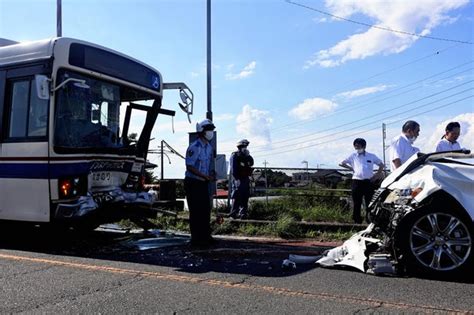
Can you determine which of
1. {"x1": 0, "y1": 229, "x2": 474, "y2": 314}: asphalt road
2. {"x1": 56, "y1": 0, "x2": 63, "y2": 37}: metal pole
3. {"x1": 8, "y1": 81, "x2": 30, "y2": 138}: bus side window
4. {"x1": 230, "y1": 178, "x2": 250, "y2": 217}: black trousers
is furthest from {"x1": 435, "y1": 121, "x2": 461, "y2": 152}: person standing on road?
{"x1": 56, "y1": 0, "x2": 63, "y2": 37}: metal pole

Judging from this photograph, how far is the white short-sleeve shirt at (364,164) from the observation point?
10055 millimetres

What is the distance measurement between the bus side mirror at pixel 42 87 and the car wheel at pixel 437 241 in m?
5.08

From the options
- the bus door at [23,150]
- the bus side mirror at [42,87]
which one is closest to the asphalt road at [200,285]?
the bus door at [23,150]

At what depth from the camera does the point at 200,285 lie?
560 centimetres

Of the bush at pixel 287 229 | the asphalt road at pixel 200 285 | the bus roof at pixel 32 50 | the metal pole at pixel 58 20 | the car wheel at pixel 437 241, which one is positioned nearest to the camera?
the asphalt road at pixel 200 285

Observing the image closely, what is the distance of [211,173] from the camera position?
8.66m

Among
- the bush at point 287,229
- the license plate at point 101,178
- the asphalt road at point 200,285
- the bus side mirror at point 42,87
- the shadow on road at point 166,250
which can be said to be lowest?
the asphalt road at point 200,285

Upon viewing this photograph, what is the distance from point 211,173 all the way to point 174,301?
12.6 feet

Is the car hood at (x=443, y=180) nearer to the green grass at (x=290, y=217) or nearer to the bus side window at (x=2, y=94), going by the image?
the green grass at (x=290, y=217)

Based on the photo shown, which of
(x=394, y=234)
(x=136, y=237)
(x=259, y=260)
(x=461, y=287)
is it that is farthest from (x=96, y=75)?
(x=461, y=287)

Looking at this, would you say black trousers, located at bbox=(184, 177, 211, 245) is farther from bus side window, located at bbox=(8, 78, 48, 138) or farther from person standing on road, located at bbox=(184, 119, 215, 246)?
bus side window, located at bbox=(8, 78, 48, 138)

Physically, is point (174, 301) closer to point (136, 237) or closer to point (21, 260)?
point (21, 260)

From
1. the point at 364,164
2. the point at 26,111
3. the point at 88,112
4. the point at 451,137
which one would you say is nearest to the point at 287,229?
the point at 364,164

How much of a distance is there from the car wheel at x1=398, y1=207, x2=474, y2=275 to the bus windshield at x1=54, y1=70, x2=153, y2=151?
503cm
